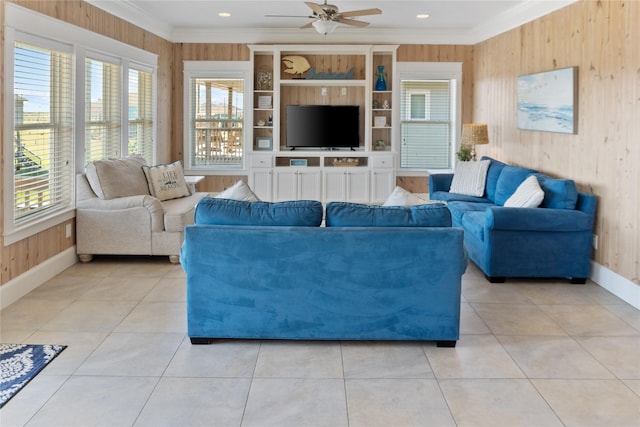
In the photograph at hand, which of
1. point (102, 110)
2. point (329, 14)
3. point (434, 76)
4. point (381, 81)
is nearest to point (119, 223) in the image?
point (102, 110)

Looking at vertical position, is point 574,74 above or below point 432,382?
above

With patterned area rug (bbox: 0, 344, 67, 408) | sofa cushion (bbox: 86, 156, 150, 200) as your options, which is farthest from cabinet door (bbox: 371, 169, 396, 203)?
patterned area rug (bbox: 0, 344, 67, 408)

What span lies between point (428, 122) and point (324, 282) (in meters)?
6.07

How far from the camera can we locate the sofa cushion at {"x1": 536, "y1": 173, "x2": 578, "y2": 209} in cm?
516

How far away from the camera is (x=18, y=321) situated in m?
4.04

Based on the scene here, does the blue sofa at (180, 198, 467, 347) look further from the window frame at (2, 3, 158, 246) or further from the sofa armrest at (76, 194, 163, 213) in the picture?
the sofa armrest at (76, 194, 163, 213)

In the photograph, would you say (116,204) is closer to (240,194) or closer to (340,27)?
(240,194)

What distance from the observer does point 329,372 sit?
3.25 m

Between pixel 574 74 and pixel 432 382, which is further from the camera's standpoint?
pixel 574 74

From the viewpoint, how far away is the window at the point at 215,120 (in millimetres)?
8961

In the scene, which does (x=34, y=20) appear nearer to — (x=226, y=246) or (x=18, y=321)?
(x=18, y=321)

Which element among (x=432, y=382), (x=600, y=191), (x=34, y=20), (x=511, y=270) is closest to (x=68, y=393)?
(x=432, y=382)

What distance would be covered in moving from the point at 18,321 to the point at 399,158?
6227 millimetres

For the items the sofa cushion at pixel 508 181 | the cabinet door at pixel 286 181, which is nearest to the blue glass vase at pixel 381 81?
the cabinet door at pixel 286 181
